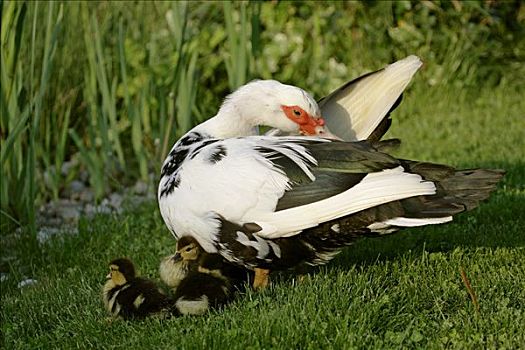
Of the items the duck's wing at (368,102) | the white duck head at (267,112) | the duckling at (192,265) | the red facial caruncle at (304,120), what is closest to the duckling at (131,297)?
the duckling at (192,265)

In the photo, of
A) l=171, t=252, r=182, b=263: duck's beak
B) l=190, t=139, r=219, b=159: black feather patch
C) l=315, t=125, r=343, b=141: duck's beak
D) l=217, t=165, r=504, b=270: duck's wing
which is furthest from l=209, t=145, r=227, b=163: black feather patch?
l=315, t=125, r=343, b=141: duck's beak

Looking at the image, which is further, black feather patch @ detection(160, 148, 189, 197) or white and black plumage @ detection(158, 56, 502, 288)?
black feather patch @ detection(160, 148, 189, 197)

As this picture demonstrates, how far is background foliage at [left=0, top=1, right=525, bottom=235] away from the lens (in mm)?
6562

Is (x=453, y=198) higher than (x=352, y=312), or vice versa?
(x=453, y=198)

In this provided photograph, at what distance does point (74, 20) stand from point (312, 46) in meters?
3.51

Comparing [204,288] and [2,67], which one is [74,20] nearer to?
[2,67]

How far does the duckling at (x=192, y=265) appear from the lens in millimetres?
4543

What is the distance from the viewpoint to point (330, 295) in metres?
4.25

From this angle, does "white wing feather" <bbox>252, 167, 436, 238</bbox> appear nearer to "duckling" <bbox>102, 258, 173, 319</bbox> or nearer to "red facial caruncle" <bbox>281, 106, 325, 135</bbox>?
"duckling" <bbox>102, 258, 173, 319</bbox>

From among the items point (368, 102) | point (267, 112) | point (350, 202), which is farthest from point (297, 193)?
point (368, 102)

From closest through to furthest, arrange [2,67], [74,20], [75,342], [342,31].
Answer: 1. [75,342]
2. [2,67]
3. [74,20]
4. [342,31]

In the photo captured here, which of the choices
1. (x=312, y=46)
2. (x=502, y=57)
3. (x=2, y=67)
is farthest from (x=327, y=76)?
(x=2, y=67)

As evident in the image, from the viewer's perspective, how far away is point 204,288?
4.32 meters

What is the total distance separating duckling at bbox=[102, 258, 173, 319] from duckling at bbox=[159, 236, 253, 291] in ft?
0.55
